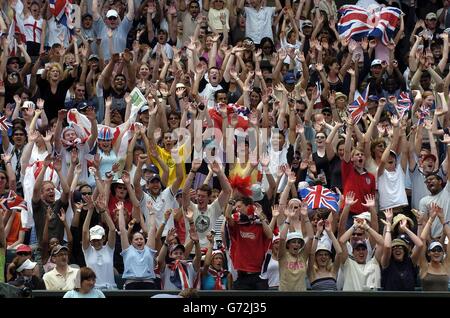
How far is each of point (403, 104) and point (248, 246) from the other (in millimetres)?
4831

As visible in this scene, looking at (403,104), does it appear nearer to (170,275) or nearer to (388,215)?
(388,215)

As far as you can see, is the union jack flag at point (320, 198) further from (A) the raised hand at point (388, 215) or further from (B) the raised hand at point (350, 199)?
(A) the raised hand at point (388, 215)

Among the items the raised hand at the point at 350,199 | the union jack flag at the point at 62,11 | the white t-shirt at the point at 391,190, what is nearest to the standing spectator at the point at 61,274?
the raised hand at the point at 350,199

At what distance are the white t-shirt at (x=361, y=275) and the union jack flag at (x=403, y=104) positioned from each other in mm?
3835

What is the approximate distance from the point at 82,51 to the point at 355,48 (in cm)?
394

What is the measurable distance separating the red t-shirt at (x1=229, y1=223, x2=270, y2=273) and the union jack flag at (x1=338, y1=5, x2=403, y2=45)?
261 inches

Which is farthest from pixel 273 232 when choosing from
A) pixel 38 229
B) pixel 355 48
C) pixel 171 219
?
pixel 355 48

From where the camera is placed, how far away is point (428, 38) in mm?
23938

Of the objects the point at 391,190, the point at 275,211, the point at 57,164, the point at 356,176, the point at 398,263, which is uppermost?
the point at 57,164

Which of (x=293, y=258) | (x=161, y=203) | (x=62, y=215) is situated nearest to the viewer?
(x=293, y=258)

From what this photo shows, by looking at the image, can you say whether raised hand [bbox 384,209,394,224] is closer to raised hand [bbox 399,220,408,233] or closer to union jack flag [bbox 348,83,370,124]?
raised hand [bbox 399,220,408,233]

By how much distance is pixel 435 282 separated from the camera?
57.8ft

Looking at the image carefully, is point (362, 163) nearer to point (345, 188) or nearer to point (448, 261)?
point (345, 188)

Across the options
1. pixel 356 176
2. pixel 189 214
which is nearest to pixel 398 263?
pixel 356 176
